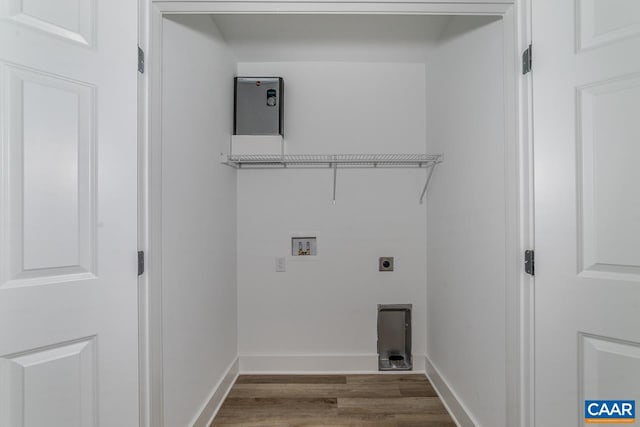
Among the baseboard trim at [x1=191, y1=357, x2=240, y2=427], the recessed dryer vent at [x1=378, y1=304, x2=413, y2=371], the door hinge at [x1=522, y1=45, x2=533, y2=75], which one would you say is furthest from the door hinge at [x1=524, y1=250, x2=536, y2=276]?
the baseboard trim at [x1=191, y1=357, x2=240, y2=427]

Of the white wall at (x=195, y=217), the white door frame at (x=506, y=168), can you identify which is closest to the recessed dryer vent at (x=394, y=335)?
the white door frame at (x=506, y=168)

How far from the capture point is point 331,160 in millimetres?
2176

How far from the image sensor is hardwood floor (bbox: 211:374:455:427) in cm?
172

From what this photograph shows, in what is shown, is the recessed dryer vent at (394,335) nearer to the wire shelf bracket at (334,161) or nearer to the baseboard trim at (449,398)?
the baseboard trim at (449,398)

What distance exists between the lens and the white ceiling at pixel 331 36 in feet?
5.90

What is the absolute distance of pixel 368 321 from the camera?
2.26m

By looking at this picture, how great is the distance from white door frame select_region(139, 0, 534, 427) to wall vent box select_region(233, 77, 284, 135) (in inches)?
35.6

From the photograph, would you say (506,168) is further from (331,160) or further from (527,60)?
(331,160)

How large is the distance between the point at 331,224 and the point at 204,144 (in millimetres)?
1078

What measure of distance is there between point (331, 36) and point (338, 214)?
4.11 ft

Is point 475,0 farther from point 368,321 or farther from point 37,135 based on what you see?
point 368,321

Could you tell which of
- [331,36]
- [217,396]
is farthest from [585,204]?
[217,396]

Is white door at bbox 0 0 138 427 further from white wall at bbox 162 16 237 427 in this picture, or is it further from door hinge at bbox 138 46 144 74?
white wall at bbox 162 16 237 427

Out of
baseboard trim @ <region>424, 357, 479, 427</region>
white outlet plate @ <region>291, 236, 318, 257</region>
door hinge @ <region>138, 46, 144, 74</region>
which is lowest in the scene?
baseboard trim @ <region>424, 357, 479, 427</region>
